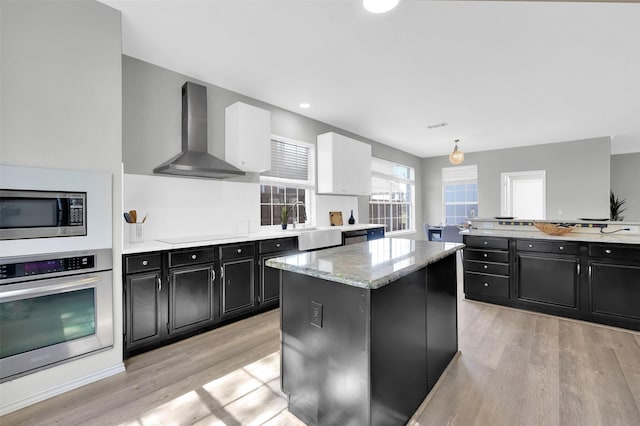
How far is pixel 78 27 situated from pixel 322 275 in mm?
2474

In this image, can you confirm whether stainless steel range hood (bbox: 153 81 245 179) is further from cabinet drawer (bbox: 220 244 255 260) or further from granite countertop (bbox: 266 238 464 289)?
granite countertop (bbox: 266 238 464 289)

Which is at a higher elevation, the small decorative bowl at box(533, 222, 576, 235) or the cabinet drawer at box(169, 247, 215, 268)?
the small decorative bowl at box(533, 222, 576, 235)

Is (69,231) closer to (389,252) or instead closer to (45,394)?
(45,394)

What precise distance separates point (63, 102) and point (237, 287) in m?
2.09

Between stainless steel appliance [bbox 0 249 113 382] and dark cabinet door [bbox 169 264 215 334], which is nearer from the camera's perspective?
stainless steel appliance [bbox 0 249 113 382]

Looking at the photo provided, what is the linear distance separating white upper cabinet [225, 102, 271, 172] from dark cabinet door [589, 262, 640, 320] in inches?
151

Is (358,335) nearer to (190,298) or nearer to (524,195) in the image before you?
(190,298)

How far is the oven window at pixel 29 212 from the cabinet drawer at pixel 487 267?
4260 millimetres

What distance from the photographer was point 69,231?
2035 millimetres

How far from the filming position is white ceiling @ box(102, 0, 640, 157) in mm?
2289

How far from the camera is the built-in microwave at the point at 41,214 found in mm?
1829

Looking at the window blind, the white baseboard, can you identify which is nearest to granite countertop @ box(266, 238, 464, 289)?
the white baseboard

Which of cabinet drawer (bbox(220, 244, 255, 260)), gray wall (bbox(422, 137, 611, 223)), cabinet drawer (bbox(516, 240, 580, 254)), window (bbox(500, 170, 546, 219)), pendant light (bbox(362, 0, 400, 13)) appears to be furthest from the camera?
window (bbox(500, 170, 546, 219))

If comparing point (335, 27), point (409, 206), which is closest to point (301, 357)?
point (335, 27)
